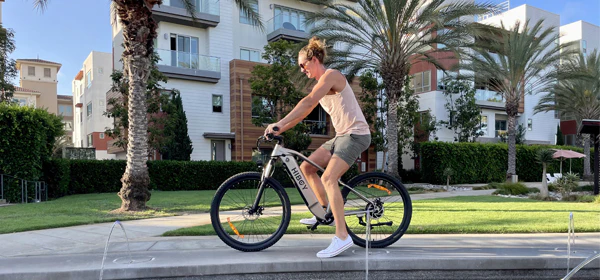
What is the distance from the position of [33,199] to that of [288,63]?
13.0m

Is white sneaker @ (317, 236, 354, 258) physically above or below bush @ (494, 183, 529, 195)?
above

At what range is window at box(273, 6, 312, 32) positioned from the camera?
86.9 feet

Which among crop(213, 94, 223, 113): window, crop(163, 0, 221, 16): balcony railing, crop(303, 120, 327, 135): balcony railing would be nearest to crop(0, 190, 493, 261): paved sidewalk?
crop(213, 94, 223, 113): window

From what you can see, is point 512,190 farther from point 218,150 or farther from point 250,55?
point 250,55

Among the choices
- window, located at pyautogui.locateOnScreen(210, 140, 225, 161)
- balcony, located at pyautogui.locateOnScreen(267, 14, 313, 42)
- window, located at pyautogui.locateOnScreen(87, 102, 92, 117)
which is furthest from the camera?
window, located at pyautogui.locateOnScreen(87, 102, 92, 117)

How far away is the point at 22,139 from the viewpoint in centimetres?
1241

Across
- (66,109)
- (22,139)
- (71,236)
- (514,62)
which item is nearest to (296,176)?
(71,236)

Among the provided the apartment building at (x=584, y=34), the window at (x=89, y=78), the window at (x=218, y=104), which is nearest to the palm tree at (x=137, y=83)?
the window at (x=218, y=104)

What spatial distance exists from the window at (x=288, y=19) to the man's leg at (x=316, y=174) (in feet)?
75.1

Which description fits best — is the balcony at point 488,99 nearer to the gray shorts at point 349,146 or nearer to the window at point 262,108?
the window at point 262,108

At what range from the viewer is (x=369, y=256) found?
3.71 metres

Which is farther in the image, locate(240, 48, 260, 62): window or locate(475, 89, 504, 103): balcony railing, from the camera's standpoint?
locate(475, 89, 504, 103): balcony railing

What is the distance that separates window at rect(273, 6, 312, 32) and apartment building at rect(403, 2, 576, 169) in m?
9.39

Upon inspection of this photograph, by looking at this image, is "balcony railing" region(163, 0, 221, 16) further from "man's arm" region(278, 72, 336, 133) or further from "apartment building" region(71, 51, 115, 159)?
"man's arm" region(278, 72, 336, 133)
